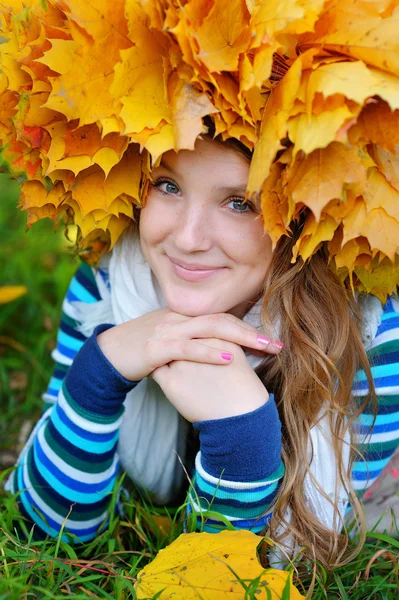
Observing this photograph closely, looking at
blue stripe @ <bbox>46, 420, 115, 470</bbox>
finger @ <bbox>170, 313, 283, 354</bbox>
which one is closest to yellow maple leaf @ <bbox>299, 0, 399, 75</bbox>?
finger @ <bbox>170, 313, 283, 354</bbox>

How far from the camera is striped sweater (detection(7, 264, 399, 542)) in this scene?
1584mm

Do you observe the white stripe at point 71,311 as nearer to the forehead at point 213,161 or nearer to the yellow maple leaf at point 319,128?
the forehead at point 213,161

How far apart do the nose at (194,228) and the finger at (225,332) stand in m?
0.18

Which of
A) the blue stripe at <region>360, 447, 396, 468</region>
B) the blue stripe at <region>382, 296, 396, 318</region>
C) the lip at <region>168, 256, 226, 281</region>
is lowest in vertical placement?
the blue stripe at <region>360, 447, 396, 468</region>

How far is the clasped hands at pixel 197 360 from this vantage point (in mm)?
1572

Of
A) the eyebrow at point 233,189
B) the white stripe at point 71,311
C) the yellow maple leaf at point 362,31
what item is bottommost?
the white stripe at point 71,311

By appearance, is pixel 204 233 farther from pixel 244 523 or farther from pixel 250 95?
pixel 244 523

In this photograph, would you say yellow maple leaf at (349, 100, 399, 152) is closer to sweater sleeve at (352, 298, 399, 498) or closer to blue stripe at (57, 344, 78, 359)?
sweater sleeve at (352, 298, 399, 498)

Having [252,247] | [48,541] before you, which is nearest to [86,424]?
[48,541]

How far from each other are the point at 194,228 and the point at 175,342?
0.92 feet

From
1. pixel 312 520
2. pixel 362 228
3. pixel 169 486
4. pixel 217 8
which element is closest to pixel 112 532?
pixel 169 486

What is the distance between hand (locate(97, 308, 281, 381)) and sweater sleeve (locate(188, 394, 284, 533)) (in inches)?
5.9

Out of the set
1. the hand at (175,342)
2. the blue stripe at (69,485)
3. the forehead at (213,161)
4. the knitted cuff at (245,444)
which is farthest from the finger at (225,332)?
the blue stripe at (69,485)

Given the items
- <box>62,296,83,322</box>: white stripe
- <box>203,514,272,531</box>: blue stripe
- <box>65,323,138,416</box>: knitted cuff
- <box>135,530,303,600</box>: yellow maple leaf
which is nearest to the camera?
<box>135,530,303,600</box>: yellow maple leaf
